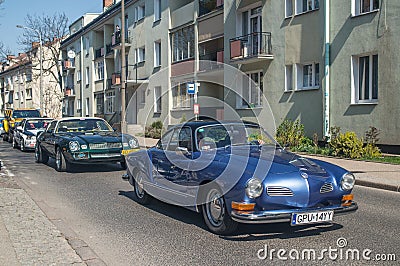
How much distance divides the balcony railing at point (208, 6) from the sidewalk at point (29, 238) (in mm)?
19703

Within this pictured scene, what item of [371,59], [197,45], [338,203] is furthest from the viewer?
[197,45]

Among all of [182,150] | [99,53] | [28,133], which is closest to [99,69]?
[99,53]

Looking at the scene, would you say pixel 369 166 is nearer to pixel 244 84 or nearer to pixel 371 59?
pixel 371 59

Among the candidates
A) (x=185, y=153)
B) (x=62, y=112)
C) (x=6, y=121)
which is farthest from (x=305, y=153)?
(x=62, y=112)

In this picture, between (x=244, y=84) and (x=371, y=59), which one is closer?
(x=371, y=59)

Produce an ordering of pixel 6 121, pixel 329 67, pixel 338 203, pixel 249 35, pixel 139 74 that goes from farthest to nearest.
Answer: pixel 139 74 < pixel 6 121 < pixel 249 35 < pixel 329 67 < pixel 338 203

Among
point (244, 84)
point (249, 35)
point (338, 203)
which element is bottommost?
point (338, 203)

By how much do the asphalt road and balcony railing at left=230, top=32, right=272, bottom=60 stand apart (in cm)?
1305

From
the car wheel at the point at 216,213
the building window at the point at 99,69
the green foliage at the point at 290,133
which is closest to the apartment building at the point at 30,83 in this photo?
the building window at the point at 99,69

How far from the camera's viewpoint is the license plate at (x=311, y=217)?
19.2 feet

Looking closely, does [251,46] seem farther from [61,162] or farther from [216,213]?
[216,213]

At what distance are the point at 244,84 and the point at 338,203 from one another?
1887 cm

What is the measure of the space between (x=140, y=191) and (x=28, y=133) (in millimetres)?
14108

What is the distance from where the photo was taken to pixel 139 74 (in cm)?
3759
